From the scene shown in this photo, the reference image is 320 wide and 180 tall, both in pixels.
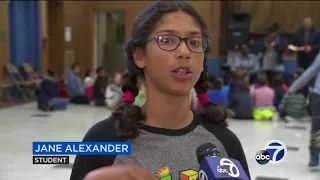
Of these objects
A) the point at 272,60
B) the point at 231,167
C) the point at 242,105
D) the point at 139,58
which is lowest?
the point at 242,105

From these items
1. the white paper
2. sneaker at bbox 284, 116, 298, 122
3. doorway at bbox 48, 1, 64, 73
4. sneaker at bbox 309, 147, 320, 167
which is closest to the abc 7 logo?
sneaker at bbox 309, 147, 320, 167

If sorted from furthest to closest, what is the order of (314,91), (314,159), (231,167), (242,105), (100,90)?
(100,90)
(242,105)
(314,159)
(314,91)
(231,167)

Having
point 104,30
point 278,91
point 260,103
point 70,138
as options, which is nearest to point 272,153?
point 70,138

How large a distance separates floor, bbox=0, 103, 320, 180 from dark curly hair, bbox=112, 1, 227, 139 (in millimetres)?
137

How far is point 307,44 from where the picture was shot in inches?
284

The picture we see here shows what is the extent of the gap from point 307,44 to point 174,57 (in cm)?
680

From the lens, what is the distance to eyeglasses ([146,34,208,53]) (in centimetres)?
83

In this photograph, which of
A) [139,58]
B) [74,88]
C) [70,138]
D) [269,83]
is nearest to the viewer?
[139,58]

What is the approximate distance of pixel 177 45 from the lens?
0.83 meters

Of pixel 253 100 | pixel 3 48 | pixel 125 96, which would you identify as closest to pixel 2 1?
pixel 3 48

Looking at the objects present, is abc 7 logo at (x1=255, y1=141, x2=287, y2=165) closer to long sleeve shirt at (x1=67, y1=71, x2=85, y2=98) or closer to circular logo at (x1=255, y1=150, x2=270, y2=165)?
circular logo at (x1=255, y1=150, x2=270, y2=165)

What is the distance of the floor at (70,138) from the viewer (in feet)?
5.96

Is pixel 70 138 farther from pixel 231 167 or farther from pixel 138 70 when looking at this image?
pixel 231 167

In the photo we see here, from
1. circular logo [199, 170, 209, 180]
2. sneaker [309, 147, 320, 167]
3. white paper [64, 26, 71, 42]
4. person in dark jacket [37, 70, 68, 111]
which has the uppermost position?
circular logo [199, 170, 209, 180]
